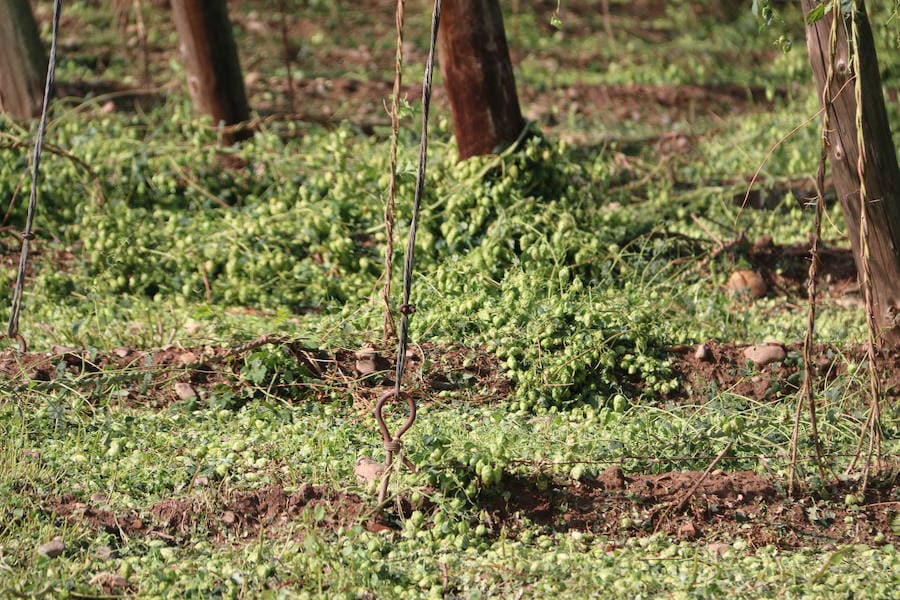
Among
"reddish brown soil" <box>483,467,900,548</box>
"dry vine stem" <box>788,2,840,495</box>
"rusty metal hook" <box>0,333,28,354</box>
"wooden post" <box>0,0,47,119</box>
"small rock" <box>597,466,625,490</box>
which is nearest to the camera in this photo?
"dry vine stem" <box>788,2,840,495</box>

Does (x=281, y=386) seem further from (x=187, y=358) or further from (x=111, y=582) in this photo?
(x=111, y=582)

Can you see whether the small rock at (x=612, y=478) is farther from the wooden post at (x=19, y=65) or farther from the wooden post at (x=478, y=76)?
the wooden post at (x=19, y=65)

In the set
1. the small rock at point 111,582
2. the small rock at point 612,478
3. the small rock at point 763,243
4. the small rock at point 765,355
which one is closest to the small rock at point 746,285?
the small rock at point 763,243

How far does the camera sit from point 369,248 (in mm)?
5766

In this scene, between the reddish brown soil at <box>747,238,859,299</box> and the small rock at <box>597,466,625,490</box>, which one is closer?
the small rock at <box>597,466,625,490</box>

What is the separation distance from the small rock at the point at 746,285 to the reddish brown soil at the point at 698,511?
1.97 metres

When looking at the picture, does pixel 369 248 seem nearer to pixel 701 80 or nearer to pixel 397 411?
pixel 397 411

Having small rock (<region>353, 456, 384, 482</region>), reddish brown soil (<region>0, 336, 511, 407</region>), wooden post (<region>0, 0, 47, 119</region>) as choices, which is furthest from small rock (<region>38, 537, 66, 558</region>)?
wooden post (<region>0, 0, 47, 119</region>)

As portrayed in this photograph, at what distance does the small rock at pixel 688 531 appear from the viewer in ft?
11.5

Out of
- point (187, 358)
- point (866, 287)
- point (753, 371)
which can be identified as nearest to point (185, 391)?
point (187, 358)

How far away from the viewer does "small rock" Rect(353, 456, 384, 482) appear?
3.66m

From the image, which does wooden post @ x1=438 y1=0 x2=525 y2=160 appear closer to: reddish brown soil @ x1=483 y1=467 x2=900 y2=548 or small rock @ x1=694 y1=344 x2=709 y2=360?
small rock @ x1=694 y1=344 x2=709 y2=360

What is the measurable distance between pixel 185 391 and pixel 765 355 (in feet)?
7.80

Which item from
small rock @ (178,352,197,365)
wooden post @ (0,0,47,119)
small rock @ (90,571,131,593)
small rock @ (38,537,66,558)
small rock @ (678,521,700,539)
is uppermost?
wooden post @ (0,0,47,119)
